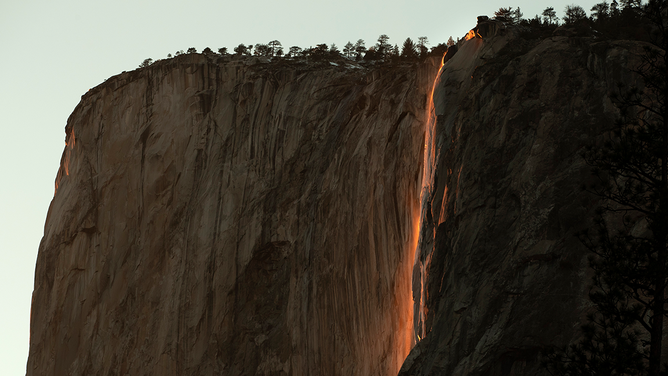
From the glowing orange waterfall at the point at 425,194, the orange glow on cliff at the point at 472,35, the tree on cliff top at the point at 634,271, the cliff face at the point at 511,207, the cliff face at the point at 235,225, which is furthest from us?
the cliff face at the point at 235,225

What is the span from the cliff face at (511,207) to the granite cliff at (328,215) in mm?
60

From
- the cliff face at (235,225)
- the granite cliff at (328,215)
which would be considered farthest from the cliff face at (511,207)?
the cliff face at (235,225)

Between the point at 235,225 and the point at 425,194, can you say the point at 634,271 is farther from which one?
the point at 235,225

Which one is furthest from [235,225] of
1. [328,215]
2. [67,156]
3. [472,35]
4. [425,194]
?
[67,156]

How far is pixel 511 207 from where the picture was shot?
22703 mm

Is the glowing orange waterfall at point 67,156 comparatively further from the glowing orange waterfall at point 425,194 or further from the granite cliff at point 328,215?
the glowing orange waterfall at point 425,194

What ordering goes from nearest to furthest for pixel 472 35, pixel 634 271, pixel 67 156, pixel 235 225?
pixel 634 271, pixel 472 35, pixel 235 225, pixel 67 156

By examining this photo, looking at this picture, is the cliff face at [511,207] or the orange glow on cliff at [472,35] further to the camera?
the orange glow on cliff at [472,35]

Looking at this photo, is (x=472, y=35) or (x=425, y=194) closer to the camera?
(x=425, y=194)

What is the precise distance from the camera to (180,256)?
122 feet

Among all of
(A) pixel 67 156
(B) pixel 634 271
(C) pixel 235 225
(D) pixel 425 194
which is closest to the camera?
(B) pixel 634 271

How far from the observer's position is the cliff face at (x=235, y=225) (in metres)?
31.4

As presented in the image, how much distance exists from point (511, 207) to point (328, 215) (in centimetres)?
1188

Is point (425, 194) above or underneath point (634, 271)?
above
